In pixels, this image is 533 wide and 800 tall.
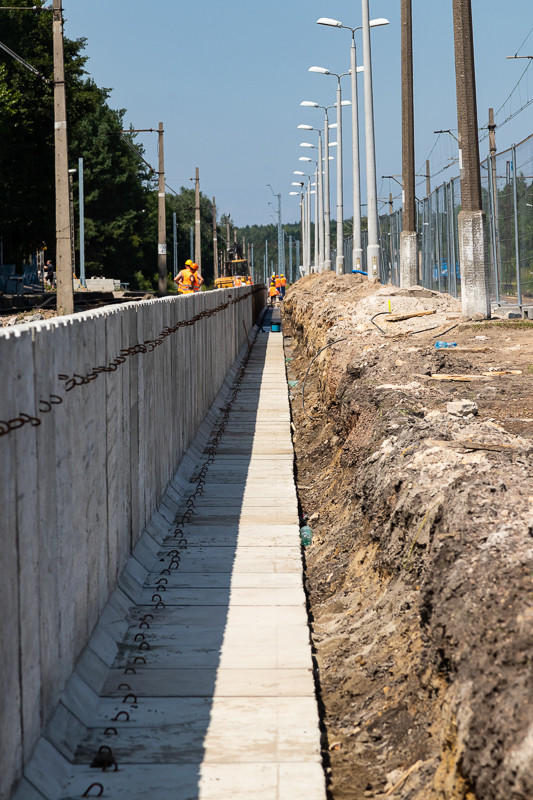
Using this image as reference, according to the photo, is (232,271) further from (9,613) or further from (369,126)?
(9,613)

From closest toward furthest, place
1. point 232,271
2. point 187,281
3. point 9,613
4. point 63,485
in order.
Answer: point 9,613
point 63,485
point 187,281
point 232,271

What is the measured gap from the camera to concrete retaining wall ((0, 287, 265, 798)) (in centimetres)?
451

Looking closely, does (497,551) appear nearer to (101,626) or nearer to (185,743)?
(185,743)

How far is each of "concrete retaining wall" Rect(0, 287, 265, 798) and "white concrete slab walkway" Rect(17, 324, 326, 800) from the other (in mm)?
223

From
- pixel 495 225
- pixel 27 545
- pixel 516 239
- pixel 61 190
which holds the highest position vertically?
pixel 61 190

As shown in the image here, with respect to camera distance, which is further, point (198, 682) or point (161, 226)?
point (161, 226)

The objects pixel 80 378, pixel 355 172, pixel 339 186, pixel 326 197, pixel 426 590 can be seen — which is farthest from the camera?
pixel 326 197

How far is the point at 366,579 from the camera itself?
296 inches

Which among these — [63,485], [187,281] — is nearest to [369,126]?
[187,281]

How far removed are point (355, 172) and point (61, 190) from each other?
2117cm

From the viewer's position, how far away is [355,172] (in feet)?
136

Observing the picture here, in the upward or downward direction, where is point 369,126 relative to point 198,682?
upward

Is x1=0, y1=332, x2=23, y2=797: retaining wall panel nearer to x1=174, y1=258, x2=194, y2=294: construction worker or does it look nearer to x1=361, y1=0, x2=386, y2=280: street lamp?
x1=174, y1=258, x2=194, y2=294: construction worker

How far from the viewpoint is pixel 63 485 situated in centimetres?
561
